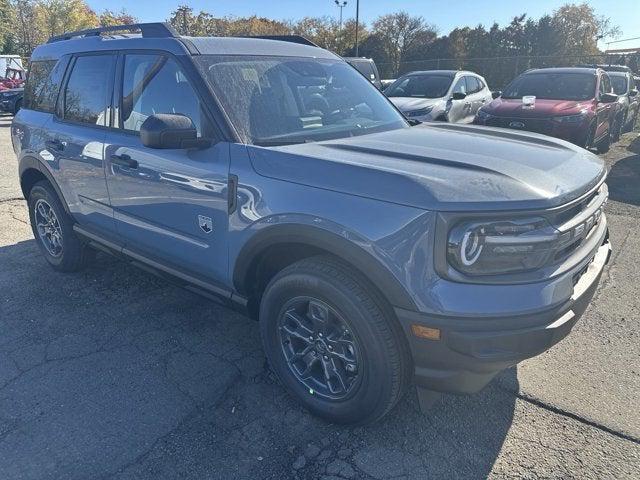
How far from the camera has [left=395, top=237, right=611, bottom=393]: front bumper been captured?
6.58ft

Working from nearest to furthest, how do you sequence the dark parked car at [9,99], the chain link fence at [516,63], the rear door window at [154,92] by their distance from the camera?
the rear door window at [154,92] → the dark parked car at [9,99] → the chain link fence at [516,63]

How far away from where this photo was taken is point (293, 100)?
3.07 meters

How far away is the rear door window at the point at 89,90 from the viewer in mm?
3551

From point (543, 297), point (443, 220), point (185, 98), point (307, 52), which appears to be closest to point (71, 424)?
point (185, 98)

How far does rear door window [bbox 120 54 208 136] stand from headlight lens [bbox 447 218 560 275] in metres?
1.60

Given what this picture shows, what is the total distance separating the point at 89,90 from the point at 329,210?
2538 millimetres

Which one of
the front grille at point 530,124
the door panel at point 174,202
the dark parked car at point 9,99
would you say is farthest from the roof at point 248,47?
the dark parked car at point 9,99

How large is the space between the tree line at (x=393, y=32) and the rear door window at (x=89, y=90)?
30.3 meters

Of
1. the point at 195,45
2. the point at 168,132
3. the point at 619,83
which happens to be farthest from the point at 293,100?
the point at 619,83

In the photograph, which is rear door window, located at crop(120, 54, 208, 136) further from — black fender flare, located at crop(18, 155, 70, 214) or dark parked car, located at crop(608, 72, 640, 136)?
dark parked car, located at crop(608, 72, 640, 136)

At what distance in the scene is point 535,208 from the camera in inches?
79.5

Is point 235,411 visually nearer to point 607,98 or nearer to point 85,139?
point 85,139

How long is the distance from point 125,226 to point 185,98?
1.10 meters

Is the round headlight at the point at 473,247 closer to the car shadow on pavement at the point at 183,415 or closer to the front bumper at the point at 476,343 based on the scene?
the front bumper at the point at 476,343
